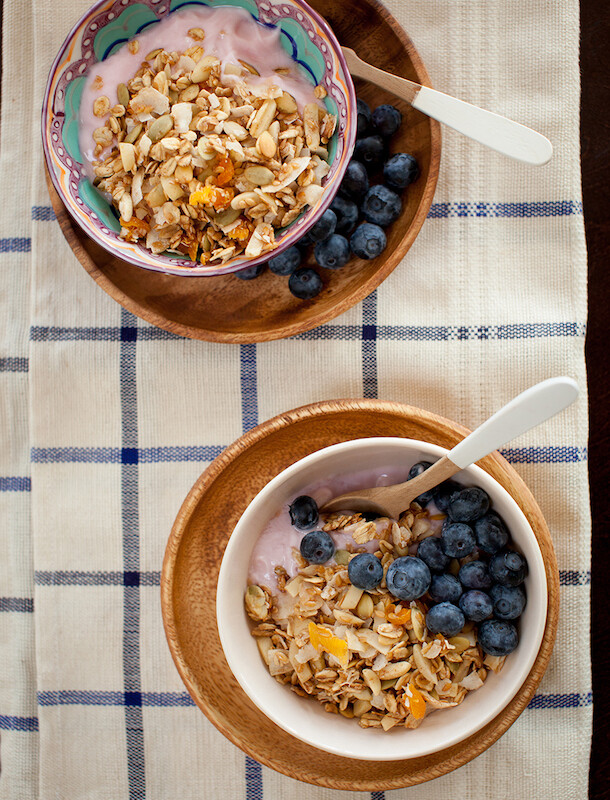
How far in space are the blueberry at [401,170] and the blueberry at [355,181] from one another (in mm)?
34

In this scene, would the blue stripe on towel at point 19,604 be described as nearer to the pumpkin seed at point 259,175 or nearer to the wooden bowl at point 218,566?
the wooden bowl at point 218,566

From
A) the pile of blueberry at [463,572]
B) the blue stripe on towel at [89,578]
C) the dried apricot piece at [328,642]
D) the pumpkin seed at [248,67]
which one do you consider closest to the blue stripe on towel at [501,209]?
the pumpkin seed at [248,67]

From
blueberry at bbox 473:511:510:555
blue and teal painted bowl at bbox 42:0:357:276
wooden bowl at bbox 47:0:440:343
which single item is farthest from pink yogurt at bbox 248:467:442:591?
blue and teal painted bowl at bbox 42:0:357:276

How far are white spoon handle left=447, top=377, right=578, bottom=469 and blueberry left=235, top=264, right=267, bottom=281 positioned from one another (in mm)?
396

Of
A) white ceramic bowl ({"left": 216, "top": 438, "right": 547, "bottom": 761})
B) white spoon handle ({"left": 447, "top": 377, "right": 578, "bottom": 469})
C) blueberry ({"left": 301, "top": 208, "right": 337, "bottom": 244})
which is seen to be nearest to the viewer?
white spoon handle ({"left": 447, "top": 377, "right": 578, "bottom": 469})

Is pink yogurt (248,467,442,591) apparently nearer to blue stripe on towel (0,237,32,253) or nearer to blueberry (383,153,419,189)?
blueberry (383,153,419,189)

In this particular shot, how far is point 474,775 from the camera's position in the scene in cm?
106

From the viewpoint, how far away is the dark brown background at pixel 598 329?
112 centimetres

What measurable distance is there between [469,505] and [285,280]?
0.44 m

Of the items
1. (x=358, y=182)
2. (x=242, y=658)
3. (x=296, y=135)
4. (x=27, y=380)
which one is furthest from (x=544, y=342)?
(x=27, y=380)

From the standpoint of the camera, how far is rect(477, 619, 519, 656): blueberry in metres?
0.88

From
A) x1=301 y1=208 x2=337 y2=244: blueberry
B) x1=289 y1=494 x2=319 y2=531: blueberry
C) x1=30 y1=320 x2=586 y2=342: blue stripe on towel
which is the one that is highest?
x1=301 y1=208 x2=337 y2=244: blueberry

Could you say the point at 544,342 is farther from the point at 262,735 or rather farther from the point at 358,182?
the point at 262,735

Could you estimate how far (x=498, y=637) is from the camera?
2.88 ft
